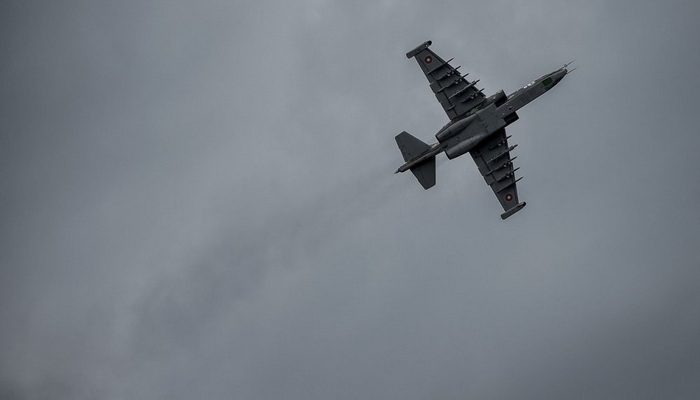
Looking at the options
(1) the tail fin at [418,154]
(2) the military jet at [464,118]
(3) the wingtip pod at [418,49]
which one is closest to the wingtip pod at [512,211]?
(2) the military jet at [464,118]

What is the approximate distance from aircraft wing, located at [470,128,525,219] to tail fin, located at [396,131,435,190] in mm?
6910

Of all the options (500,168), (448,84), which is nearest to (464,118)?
(448,84)

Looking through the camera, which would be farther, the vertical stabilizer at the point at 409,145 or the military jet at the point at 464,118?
the vertical stabilizer at the point at 409,145

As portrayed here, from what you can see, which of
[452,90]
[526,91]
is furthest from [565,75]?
[452,90]

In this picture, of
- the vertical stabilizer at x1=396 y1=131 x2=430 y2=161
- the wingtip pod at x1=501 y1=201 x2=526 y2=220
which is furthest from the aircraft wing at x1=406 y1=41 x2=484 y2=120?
the wingtip pod at x1=501 y1=201 x2=526 y2=220

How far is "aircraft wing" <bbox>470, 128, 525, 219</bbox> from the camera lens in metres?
142

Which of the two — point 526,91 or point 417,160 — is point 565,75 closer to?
point 526,91

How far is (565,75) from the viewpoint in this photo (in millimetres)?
136625

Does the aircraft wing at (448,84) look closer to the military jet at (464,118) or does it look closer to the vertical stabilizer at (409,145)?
the military jet at (464,118)

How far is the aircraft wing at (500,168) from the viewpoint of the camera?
142m

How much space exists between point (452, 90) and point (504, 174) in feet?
49.2

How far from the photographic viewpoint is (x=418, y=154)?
140250mm

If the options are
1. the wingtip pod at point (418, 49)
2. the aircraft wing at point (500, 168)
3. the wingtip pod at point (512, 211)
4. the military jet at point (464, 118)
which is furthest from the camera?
the wingtip pod at point (512, 211)

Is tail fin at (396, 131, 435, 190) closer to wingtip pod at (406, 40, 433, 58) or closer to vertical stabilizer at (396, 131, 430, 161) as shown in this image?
vertical stabilizer at (396, 131, 430, 161)
